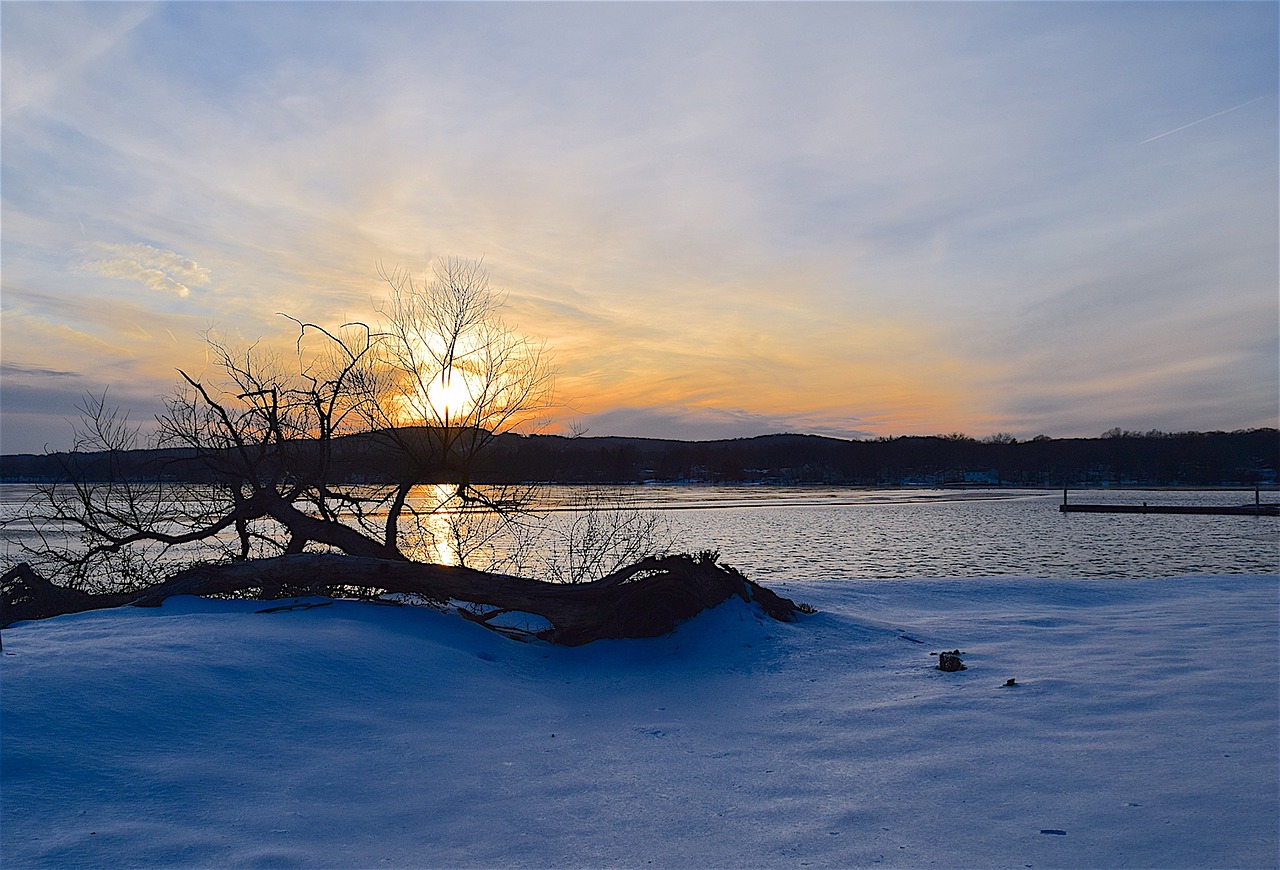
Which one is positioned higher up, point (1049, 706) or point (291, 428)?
point (291, 428)

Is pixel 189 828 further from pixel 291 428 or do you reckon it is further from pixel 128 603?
pixel 291 428

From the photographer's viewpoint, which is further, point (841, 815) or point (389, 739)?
point (389, 739)

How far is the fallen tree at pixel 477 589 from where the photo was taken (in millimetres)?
9594

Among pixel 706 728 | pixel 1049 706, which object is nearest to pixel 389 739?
pixel 706 728

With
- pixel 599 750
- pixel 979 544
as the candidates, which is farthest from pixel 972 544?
pixel 599 750

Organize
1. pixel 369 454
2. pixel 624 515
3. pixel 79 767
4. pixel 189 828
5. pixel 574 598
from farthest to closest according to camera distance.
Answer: pixel 624 515, pixel 369 454, pixel 574 598, pixel 79 767, pixel 189 828

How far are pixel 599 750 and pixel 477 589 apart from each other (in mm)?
4537

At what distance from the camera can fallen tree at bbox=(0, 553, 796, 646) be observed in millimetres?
9594

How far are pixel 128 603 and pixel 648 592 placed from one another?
650cm

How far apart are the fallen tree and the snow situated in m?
0.69

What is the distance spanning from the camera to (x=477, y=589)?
32.5ft

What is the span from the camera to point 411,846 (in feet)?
13.1

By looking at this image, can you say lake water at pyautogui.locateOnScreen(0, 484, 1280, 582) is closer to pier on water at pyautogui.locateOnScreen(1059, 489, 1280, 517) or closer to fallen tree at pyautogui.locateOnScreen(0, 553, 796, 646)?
pier on water at pyautogui.locateOnScreen(1059, 489, 1280, 517)

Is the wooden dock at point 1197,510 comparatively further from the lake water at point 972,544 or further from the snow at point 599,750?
the snow at point 599,750
